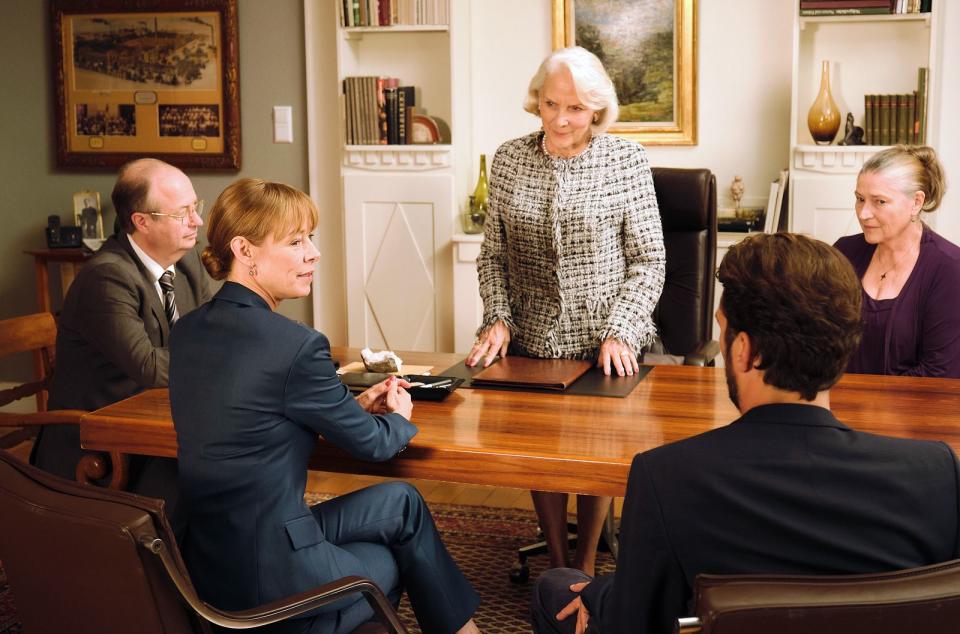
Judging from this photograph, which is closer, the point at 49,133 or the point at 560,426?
the point at 560,426

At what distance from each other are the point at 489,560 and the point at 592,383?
109 centimetres

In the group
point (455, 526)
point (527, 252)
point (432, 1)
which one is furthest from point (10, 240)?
point (527, 252)

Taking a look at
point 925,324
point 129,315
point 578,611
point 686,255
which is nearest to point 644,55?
point 686,255

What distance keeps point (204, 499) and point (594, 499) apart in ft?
3.86

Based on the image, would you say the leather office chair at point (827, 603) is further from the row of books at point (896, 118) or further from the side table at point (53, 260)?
the side table at point (53, 260)

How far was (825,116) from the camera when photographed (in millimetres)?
4297

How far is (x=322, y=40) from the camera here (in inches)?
193

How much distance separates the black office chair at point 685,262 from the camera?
10.9ft

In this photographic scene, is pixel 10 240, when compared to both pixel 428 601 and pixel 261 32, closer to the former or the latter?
pixel 261 32

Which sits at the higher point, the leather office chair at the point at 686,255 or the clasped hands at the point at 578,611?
the leather office chair at the point at 686,255

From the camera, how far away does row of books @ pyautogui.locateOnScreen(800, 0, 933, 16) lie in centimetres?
413

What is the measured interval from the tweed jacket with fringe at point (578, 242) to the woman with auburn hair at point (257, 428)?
961 mm

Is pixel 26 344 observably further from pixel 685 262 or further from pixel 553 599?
pixel 685 262

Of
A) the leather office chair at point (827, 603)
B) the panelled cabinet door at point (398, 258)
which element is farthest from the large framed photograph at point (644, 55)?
the leather office chair at point (827, 603)
